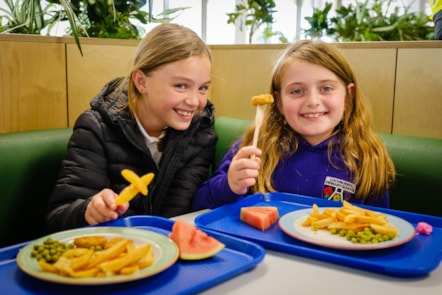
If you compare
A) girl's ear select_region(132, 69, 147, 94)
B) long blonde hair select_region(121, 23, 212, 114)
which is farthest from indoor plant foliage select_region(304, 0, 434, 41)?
girl's ear select_region(132, 69, 147, 94)

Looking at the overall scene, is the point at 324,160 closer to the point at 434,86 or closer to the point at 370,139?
the point at 370,139

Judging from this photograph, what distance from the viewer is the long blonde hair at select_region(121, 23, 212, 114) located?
169cm

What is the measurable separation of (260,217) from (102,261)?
0.44 meters

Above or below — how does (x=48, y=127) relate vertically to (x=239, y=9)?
below

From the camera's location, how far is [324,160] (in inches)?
69.0

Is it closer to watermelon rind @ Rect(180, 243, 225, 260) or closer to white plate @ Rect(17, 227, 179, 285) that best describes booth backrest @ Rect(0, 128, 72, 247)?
white plate @ Rect(17, 227, 179, 285)

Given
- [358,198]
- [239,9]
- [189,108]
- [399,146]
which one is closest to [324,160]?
[358,198]

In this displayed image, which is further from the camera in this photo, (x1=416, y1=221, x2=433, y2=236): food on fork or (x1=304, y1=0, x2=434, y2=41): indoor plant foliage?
(x1=304, y1=0, x2=434, y2=41): indoor plant foliage

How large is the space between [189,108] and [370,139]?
2.14 feet

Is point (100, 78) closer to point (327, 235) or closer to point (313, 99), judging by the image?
point (313, 99)

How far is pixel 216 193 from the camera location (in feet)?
5.20

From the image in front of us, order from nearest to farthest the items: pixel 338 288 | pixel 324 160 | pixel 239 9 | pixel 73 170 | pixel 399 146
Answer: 1. pixel 338 288
2. pixel 73 170
3. pixel 324 160
4. pixel 399 146
5. pixel 239 9

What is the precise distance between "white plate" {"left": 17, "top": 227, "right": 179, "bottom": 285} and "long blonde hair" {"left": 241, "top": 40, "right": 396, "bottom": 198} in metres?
0.68

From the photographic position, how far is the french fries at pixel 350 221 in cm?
104
